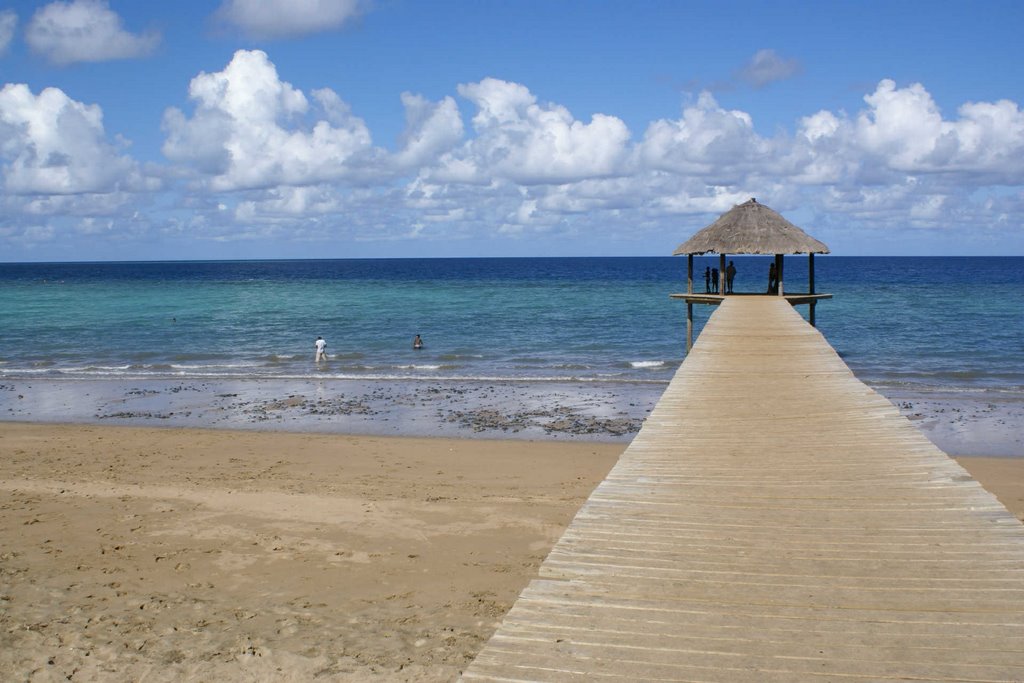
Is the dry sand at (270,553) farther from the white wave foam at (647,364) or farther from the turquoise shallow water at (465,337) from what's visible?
the white wave foam at (647,364)

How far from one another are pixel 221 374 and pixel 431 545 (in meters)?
19.1

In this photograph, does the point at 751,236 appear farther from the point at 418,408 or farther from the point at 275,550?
the point at 275,550

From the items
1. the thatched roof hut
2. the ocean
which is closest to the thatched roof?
the thatched roof hut

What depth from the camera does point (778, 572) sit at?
182 inches

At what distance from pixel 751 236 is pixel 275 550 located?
711 inches

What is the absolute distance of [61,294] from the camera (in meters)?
77.8

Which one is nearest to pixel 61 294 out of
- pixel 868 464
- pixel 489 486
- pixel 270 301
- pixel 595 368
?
pixel 270 301

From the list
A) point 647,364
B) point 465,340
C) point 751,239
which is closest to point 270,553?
point 751,239

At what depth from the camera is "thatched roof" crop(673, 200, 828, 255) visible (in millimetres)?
24141

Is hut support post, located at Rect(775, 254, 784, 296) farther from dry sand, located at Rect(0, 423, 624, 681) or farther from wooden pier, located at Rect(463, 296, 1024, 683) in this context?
wooden pier, located at Rect(463, 296, 1024, 683)

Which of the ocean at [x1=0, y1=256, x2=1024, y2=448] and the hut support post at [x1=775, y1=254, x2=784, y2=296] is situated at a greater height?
the hut support post at [x1=775, y1=254, x2=784, y2=296]

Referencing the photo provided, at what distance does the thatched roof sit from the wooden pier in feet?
54.8

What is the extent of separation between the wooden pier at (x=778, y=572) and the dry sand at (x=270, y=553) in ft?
8.26

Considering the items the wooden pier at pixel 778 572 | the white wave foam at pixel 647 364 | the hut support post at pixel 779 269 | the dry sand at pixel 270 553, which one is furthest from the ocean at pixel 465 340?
the wooden pier at pixel 778 572
